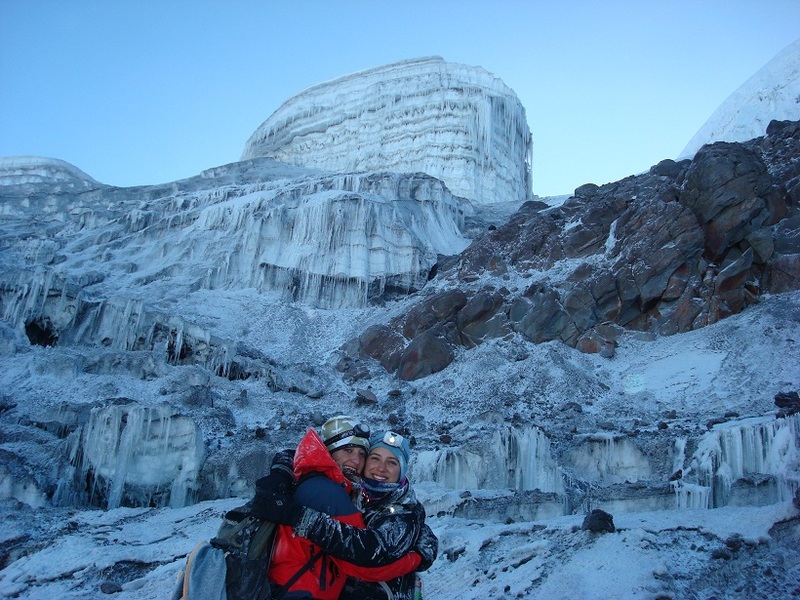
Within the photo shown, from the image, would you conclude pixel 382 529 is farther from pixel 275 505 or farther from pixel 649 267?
Result: pixel 649 267

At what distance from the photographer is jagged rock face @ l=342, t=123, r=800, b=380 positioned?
23281mm

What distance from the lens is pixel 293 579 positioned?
357cm

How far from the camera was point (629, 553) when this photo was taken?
818cm

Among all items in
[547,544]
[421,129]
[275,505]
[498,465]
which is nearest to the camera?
[275,505]

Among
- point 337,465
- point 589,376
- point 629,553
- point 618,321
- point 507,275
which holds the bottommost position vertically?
point 629,553

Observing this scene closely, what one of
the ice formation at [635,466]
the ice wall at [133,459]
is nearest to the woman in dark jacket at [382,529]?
the ice formation at [635,466]

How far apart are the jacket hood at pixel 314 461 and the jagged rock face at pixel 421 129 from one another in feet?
170

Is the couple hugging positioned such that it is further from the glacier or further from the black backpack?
the glacier

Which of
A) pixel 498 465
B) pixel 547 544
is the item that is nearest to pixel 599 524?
pixel 547 544

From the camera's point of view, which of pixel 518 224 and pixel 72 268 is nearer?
pixel 518 224

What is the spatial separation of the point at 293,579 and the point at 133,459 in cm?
1419

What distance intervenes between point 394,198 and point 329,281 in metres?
8.10

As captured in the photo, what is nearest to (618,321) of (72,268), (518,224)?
(518,224)

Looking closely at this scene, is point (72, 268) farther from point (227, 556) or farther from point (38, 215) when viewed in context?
point (227, 556)
